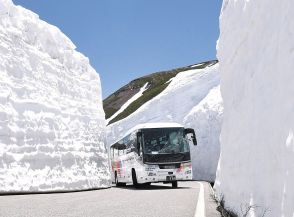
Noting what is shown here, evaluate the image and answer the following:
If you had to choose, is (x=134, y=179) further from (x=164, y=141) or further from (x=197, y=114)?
(x=197, y=114)

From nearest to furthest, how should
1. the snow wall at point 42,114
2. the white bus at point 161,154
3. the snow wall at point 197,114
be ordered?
the snow wall at point 42,114 < the white bus at point 161,154 < the snow wall at point 197,114

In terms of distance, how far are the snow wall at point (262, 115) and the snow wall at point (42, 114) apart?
10.2 meters

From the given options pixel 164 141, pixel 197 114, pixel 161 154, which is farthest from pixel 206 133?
pixel 161 154

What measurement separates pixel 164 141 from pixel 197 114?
19.3 m

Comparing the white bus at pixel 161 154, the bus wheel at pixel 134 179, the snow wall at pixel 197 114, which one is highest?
the snow wall at pixel 197 114

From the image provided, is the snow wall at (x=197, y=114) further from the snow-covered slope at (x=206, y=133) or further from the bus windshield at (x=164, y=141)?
the bus windshield at (x=164, y=141)

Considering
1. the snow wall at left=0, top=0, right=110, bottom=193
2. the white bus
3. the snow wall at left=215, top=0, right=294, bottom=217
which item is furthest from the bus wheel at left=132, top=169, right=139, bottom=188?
the snow wall at left=215, top=0, right=294, bottom=217

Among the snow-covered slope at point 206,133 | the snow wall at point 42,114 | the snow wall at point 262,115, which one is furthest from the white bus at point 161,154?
the snow-covered slope at point 206,133

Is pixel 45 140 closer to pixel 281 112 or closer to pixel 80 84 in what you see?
pixel 80 84

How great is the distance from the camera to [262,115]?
5.60 metres

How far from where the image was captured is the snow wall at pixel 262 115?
14.6 feet

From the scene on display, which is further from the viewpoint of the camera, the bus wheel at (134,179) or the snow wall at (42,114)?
the bus wheel at (134,179)

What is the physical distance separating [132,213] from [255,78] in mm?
3549

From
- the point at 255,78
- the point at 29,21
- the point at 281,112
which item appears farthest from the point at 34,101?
the point at 281,112
